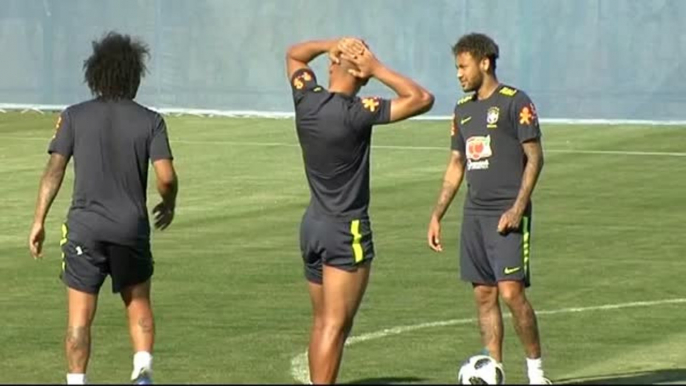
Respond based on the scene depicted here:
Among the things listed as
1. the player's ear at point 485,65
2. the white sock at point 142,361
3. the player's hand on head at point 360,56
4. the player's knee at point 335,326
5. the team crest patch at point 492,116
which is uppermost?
the player's hand on head at point 360,56

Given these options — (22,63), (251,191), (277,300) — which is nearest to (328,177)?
(277,300)

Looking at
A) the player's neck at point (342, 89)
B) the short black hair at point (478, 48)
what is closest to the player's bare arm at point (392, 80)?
the player's neck at point (342, 89)

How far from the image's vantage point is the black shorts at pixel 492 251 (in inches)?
459

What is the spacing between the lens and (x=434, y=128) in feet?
120

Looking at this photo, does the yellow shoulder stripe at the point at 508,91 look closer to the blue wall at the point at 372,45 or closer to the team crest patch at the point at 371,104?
the team crest patch at the point at 371,104

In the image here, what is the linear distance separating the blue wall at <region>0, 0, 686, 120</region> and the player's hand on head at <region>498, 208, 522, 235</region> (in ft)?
90.1

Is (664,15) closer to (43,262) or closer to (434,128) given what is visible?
(434,128)

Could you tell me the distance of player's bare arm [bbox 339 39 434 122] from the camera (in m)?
10.3

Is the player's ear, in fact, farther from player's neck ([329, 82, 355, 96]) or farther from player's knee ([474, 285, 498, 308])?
player's neck ([329, 82, 355, 96])

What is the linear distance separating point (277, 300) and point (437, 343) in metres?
2.35

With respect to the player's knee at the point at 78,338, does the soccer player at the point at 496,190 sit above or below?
above

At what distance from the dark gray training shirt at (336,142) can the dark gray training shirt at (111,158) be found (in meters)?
0.76

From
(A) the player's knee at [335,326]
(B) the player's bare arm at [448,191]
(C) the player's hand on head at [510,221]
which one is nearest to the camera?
(A) the player's knee at [335,326]

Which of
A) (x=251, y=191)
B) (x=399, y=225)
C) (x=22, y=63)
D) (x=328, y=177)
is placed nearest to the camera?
(x=328, y=177)
